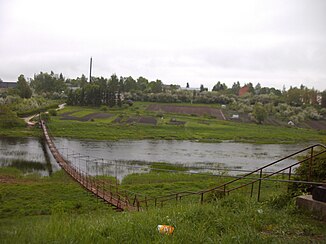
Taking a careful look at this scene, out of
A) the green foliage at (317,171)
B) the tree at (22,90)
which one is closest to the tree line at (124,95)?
the tree at (22,90)

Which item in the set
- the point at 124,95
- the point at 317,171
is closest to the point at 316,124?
the point at 124,95

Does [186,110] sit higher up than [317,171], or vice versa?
[186,110]

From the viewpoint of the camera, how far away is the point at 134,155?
33.8 m

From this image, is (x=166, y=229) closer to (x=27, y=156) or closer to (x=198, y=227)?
(x=198, y=227)

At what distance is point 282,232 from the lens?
5379mm

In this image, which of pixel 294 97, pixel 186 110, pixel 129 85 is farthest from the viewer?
pixel 129 85

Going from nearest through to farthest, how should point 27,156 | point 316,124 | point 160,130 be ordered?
point 27,156 → point 160,130 → point 316,124

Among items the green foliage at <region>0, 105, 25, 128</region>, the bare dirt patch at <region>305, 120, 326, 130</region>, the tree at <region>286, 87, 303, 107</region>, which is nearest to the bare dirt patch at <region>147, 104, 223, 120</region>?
the bare dirt patch at <region>305, 120, 326, 130</region>

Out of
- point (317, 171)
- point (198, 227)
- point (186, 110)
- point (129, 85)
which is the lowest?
point (198, 227)

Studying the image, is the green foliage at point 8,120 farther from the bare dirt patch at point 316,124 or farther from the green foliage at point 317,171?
the bare dirt patch at point 316,124

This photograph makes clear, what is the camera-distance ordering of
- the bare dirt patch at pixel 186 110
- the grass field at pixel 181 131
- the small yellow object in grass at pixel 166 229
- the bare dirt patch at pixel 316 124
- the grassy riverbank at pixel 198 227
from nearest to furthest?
the grassy riverbank at pixel 198 227, the small yellow object in grass at pixel 166 229, the grass field at pixel 181 131, the bare dirt patch at pixel 316 124, the bare dirt patch at pixel 186 110

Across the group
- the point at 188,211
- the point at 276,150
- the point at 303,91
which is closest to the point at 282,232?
the point at 188,211

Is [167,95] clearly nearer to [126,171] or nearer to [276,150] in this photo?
[276,150]

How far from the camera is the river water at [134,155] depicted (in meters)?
27.9
